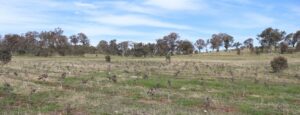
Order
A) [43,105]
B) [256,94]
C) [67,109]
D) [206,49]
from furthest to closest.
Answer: [206,49], [256,94], [43,105], [67,109]

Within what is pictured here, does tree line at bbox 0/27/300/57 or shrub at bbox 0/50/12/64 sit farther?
tree line at bbox 0/27/300/57

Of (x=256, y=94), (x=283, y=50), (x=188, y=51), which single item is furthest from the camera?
(x=188, y=51)

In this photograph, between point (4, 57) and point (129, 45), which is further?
point (129, 45)

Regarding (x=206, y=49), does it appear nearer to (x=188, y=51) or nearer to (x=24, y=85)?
(x=188, y=51)

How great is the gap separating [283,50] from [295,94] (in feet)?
373

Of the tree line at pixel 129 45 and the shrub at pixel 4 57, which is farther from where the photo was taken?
the tree line at pixel 129 45

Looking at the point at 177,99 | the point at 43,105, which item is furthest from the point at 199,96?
the point at 43,105

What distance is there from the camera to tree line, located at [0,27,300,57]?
149 meters

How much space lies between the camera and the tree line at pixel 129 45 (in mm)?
149375

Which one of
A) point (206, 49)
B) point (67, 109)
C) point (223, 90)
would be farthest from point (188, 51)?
point (67, 109)

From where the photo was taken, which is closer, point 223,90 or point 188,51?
point 223,90

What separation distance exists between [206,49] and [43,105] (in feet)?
591

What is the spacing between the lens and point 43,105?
21.3 meters

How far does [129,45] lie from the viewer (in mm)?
176125
